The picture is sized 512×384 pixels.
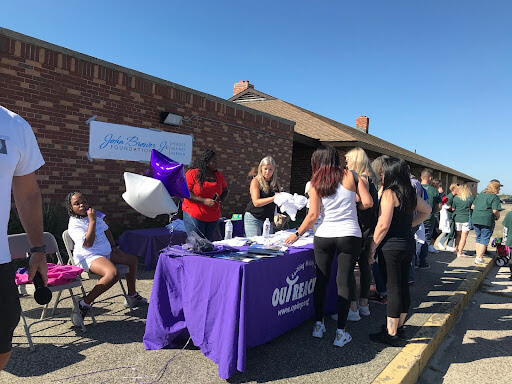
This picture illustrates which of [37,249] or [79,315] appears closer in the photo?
[37,249]

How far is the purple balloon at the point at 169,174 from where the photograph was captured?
148 inches

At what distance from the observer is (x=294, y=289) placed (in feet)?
11.6

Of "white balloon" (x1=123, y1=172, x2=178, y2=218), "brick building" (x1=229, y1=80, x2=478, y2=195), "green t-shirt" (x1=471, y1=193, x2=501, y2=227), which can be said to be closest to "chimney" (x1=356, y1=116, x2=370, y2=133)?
"brick building" (x1=229, y1=80, x2=478, y2=195)

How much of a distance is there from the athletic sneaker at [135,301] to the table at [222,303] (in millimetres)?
961

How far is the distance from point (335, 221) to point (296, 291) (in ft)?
2.54

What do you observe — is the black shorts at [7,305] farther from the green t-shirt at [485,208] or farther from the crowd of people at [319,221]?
the green t-shirt at [485,208]

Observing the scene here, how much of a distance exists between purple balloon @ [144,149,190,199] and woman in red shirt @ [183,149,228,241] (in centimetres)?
50

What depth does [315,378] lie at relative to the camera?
9.36ft

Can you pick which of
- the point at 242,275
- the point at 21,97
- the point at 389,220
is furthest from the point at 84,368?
the point at 21,97

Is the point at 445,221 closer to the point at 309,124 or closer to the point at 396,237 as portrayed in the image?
the point at 396,237

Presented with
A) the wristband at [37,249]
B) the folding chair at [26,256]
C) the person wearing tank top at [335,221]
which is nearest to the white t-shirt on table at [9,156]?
the wristband at [37,249]

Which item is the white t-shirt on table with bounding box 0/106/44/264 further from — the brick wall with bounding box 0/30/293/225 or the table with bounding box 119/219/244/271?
the brick wall with bounding box 0/30/293/225

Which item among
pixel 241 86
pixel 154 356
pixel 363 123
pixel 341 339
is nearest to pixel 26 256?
pixel 154 356

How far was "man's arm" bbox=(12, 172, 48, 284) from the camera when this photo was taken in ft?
5.90
